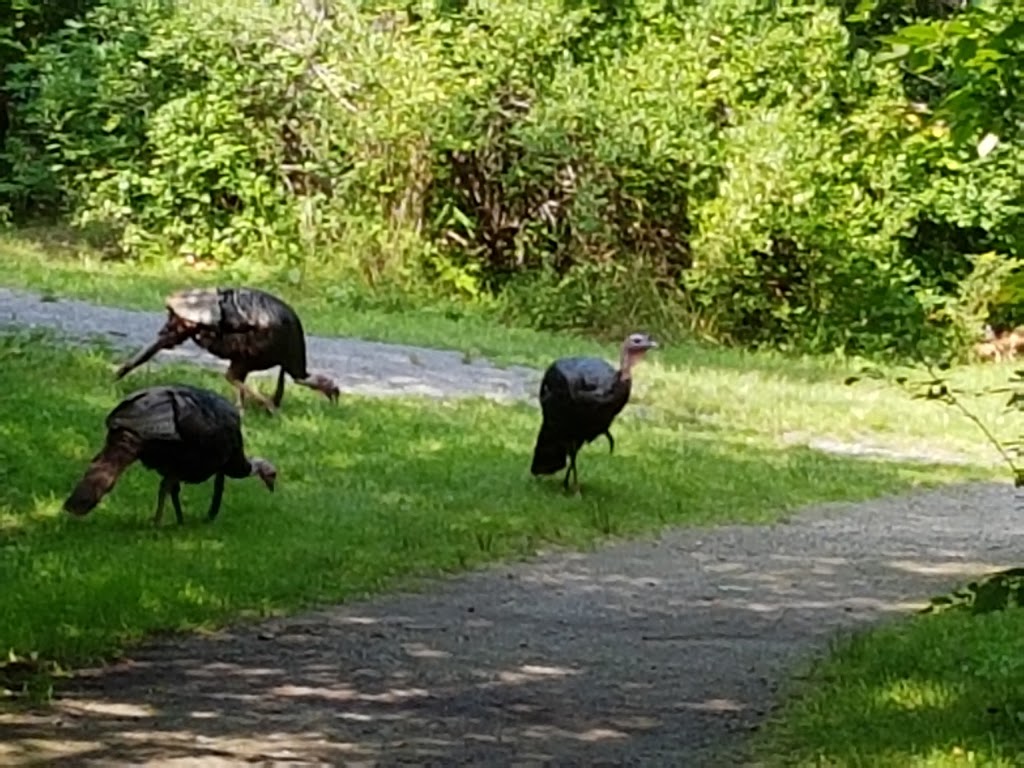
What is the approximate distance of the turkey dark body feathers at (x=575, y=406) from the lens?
11.4 m

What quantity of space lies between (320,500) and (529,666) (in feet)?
10.3

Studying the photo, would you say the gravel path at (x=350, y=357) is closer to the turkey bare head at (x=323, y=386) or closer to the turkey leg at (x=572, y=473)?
the turkey bare head at (x=323, y=386)

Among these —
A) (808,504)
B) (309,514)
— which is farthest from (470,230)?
(309,514)

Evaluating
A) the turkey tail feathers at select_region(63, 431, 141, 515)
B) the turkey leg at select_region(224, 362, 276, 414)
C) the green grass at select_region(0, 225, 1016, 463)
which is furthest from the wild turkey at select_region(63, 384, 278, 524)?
the green grass at select_region(0, 225, 1016, 463)

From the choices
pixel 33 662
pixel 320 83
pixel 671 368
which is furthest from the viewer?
pixel 320 83

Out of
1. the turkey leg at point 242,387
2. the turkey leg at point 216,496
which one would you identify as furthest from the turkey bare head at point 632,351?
the turkey leg at point 216,496

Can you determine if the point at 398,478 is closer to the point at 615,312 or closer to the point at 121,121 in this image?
the point at 615,312

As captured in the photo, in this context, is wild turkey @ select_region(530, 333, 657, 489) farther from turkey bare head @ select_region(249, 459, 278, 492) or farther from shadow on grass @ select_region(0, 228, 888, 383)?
shadow on grass @ select_region(0, 228, 888, 383)

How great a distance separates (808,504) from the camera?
40.7ft

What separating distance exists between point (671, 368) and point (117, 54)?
898 centimetres

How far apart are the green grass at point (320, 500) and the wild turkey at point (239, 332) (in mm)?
349

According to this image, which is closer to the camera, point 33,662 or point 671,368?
point 33,662

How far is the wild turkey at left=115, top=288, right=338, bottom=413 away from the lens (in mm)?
12844

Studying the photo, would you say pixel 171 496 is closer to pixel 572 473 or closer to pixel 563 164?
pixel 572 473
